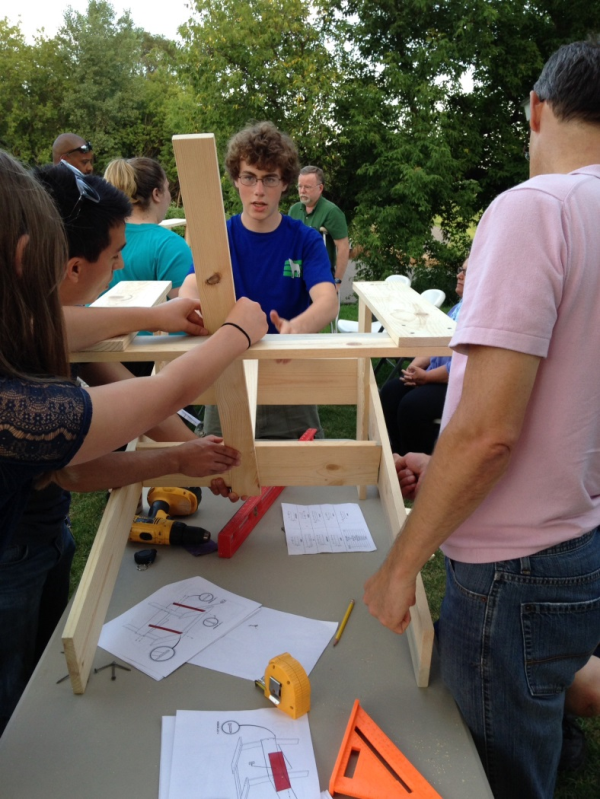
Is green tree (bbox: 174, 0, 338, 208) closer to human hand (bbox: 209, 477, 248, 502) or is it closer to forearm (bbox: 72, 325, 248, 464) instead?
human hand (bbox: 209, 477, 248, 502)

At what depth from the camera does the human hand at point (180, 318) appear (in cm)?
146

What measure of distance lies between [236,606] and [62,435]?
2.78 ft

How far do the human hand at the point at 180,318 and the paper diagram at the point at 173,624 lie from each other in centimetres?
74

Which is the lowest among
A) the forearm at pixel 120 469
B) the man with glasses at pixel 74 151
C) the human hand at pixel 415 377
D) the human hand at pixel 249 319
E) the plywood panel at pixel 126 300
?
the human hand at pixel 415 377

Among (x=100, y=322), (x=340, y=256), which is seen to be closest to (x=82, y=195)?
(x=100, y=322)

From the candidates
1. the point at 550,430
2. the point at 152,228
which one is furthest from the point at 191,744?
the point at 152,228

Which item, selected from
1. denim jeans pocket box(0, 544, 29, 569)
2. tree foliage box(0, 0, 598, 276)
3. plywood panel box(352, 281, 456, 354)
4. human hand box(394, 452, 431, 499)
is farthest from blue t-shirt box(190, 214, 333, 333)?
tree foliage box(0, 0, 598, 276)

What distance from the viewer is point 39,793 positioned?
1.09 metres

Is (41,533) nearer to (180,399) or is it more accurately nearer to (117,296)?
(180,399)

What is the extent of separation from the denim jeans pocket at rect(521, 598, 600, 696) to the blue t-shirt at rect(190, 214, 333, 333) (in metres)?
1.72

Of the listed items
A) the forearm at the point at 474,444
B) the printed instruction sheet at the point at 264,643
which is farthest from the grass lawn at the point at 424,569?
the forearm at the point at 474,444

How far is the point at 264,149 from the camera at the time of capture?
2535mm

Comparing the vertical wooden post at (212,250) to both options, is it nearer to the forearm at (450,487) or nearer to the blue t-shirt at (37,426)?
the blue t-shirt at (37,426)

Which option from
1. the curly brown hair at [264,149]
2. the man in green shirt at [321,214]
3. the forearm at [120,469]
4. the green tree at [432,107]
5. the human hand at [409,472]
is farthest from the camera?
the green tree at [432,107]
